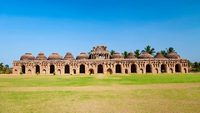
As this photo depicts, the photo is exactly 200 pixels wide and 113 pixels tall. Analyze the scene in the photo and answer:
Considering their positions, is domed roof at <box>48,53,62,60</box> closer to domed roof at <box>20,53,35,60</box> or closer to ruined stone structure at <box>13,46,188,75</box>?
ruined stone structure at <box>13,46,188,75</box>

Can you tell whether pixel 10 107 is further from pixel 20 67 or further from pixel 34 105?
pixel 20 67

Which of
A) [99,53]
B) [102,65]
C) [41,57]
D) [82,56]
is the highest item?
[99,53]

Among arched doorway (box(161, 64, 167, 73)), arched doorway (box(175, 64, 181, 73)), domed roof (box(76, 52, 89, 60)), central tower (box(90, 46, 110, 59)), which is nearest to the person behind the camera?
arched doorway (box(161, 64, 167, 73))

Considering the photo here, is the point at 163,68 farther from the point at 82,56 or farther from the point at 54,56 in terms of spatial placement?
the point at 54,56

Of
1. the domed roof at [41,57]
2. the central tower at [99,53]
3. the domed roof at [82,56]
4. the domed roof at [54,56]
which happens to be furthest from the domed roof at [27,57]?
the central tower at [99,53]

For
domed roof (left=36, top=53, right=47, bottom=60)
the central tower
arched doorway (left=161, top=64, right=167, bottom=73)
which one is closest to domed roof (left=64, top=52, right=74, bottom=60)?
the central tower

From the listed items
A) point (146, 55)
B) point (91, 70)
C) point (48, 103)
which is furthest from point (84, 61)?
point (48, 103)

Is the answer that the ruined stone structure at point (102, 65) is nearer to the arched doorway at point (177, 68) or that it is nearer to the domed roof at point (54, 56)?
the arched doorway at point (177, 68)

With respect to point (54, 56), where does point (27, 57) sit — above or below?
below

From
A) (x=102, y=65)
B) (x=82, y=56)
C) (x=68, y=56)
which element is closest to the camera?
(x=102, y=65)

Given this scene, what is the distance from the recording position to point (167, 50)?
331ft

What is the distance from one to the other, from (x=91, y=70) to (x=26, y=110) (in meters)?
64.9

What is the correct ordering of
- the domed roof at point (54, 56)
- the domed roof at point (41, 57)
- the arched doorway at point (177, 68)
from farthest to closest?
1. the domed roof at point (41, 57)
2. the domed roof at point (54, 56)
3. the arched doorway at point (177, 68)

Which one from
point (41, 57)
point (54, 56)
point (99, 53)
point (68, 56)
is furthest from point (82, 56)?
point (41, 57)
